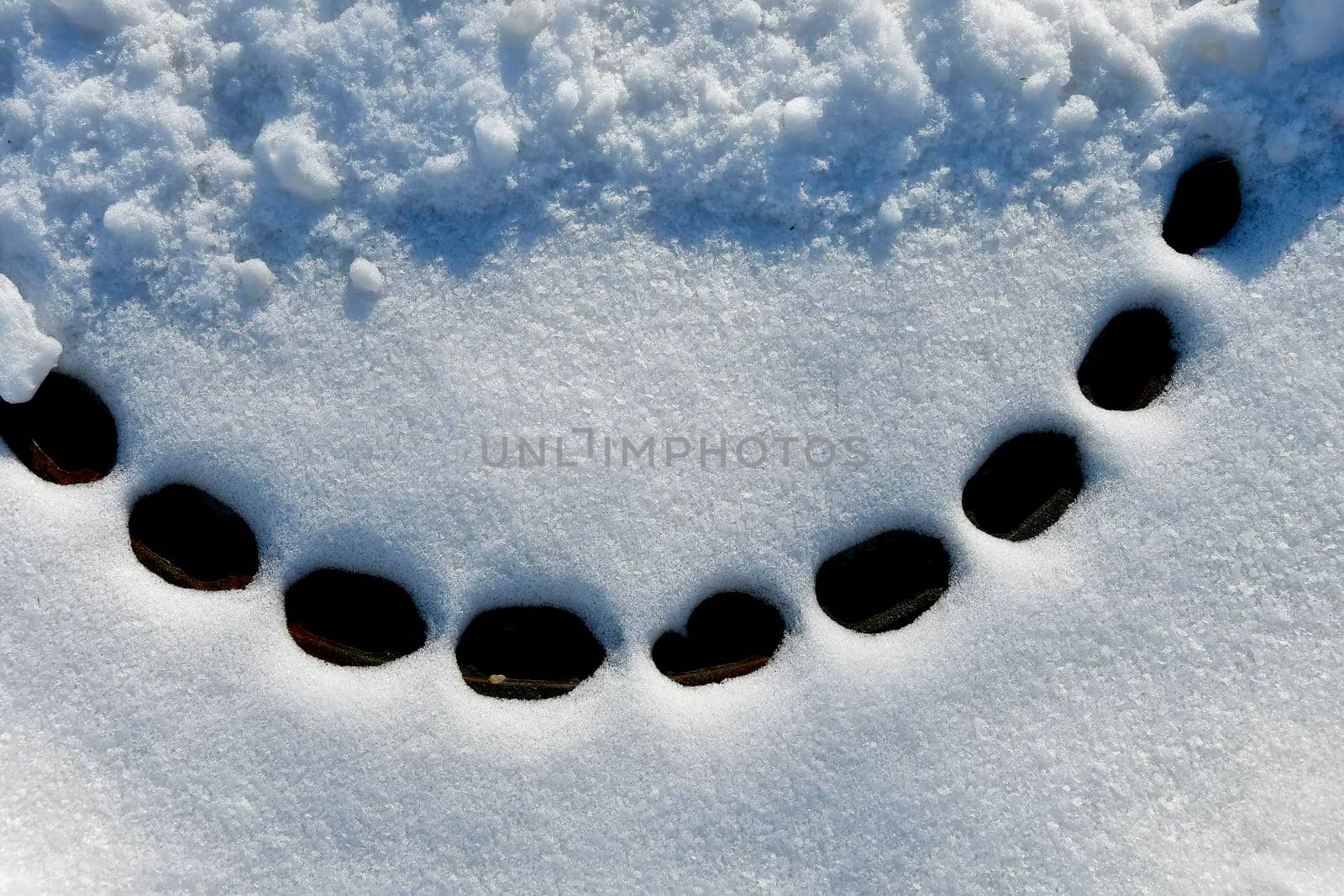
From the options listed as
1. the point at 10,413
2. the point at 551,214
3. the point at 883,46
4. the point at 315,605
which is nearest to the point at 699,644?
the point at 315,605

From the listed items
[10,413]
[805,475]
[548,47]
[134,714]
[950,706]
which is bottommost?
[950,706]

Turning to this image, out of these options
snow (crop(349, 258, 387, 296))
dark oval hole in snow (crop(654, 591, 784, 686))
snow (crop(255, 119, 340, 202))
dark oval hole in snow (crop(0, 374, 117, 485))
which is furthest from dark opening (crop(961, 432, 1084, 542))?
dark oval hole in snow (crop(0, 374, 117, 485))

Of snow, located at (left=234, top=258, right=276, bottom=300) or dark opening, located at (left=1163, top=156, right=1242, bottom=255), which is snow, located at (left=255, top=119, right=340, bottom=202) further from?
dark opening, located at (left=1163, top=156, right=1242, bottom=255)

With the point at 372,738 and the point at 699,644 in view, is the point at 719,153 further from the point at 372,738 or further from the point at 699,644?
the point at 372,738

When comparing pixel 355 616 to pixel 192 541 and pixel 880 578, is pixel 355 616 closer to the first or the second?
pixel 192 541

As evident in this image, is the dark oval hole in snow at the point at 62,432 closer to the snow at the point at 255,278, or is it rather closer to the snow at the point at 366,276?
the snow at the point at 255,278
